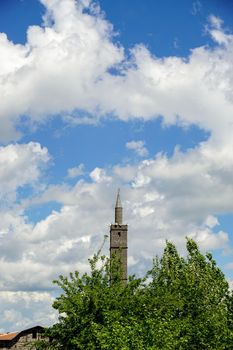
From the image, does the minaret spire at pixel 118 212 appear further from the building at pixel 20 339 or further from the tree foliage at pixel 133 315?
the tree foliage at pixel 133 315

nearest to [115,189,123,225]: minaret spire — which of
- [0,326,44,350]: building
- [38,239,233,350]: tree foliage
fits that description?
[0,326,44,350]: building

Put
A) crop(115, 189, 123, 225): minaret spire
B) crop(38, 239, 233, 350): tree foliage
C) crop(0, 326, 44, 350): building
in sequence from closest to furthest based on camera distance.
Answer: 1. crop(38, 239, 233, 350): tree foliage
2. crop(0, 326, 44, 350): building
3. crop(115, 189, 123, 225): minaret spire

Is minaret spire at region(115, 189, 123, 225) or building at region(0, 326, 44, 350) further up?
minaret spire at region(115, 189, 123, 225)

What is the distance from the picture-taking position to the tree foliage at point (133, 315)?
30.2 m

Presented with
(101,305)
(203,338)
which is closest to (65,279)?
(101,305)

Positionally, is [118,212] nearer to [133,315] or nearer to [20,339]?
[20,339]

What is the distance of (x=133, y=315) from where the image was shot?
35281mm

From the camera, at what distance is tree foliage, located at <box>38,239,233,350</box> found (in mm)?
30200

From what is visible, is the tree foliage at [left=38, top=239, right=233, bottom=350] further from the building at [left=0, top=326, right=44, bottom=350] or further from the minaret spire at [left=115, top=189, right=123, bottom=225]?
the minaret spire at [left=115, top=189, right=123, bottom=225]

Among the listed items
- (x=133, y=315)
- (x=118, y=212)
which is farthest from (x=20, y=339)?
(x=133, y=315)

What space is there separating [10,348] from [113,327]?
106ft

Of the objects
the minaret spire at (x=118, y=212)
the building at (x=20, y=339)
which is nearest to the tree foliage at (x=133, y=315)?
the building at (x=20, y=339)

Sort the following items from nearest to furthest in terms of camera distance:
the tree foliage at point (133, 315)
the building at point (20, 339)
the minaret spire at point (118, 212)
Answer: the tree foliage at point (133, 315)
the building at point (20, 339)
the minaret spire at point (118, 212)

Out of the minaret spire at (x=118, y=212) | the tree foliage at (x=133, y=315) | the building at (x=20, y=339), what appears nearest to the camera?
the tree foliage at (x=133, y=315)
